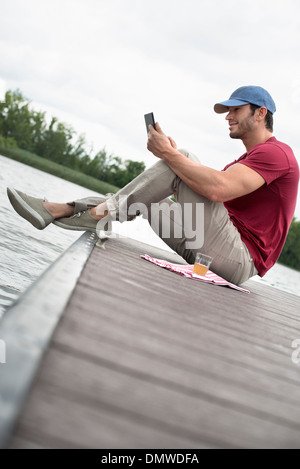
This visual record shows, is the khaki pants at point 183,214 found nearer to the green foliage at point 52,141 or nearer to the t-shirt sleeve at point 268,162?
the t-shirt sleeve at point 268,162

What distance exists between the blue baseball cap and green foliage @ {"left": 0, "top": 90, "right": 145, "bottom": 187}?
42.3 meters

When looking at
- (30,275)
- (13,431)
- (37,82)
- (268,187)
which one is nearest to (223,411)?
(13,431)

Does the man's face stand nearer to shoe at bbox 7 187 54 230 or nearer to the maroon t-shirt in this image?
the maroon t-shirt

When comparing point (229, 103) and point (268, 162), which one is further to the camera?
point (229, 103)

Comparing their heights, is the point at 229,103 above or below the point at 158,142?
above

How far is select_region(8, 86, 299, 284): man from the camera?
9.04 ft

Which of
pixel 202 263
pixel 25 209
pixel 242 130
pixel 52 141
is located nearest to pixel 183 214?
pixel 202 263

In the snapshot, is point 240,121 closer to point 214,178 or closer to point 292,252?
point 214,178

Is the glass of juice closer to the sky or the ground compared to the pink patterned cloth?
closer to the sky

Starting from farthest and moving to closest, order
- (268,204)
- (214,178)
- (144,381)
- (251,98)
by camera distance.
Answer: (251,98), (268,204), (214,178), (144,381)

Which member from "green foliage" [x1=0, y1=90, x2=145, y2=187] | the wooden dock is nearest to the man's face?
the wooden dock

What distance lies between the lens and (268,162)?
2.76 meters

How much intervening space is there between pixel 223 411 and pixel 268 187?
214 centimetres

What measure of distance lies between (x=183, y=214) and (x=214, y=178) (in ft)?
1.47
